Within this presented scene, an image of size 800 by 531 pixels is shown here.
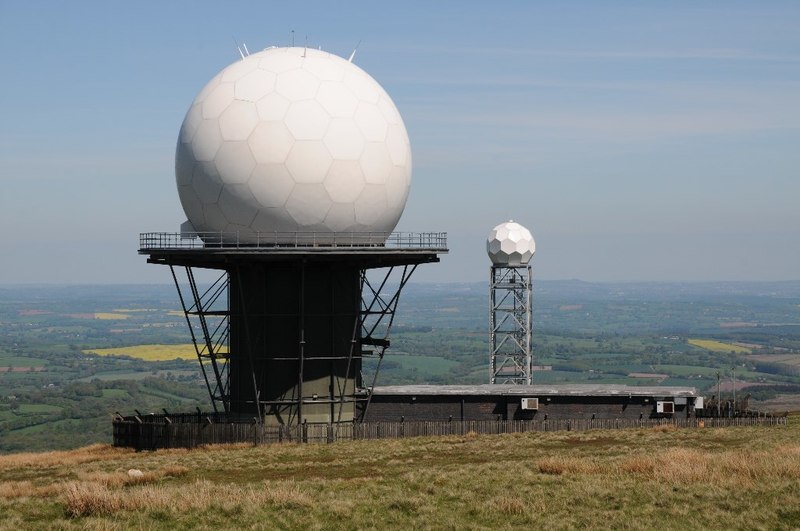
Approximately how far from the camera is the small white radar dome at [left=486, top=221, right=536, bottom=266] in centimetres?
7994

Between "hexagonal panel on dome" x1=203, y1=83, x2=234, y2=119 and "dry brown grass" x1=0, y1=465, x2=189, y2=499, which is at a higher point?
"hexagonal panel on dome" x1=203, y1=83, x2=234, y2=119

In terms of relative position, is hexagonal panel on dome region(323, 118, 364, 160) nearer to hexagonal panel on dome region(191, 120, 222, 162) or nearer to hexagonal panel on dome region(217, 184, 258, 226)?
hexagonal panel on dome region(217, 184, 258, 226)

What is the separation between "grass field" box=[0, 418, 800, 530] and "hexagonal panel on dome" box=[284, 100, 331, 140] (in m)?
15.8

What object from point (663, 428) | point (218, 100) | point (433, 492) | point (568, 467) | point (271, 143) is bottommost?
point (663, 428)

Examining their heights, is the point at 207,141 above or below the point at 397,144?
below

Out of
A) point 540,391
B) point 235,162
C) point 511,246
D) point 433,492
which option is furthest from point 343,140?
point 511,246

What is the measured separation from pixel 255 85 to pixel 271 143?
3.29 meters

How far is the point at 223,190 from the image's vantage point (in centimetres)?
5141

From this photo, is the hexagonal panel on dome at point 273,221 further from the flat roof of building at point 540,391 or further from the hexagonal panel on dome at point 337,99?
the flat roof of building at point 540,391

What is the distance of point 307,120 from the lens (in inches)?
2005

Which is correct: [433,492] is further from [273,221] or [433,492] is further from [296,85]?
[296,85]

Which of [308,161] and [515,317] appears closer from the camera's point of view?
[308,161]

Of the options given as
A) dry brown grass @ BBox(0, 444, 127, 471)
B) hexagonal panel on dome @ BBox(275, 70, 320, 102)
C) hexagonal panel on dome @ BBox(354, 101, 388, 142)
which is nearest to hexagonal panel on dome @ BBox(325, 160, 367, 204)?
hexagonal panel on dome @ BBox(354, 101, 388, 142)

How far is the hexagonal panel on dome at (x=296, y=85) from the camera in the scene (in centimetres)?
5156
